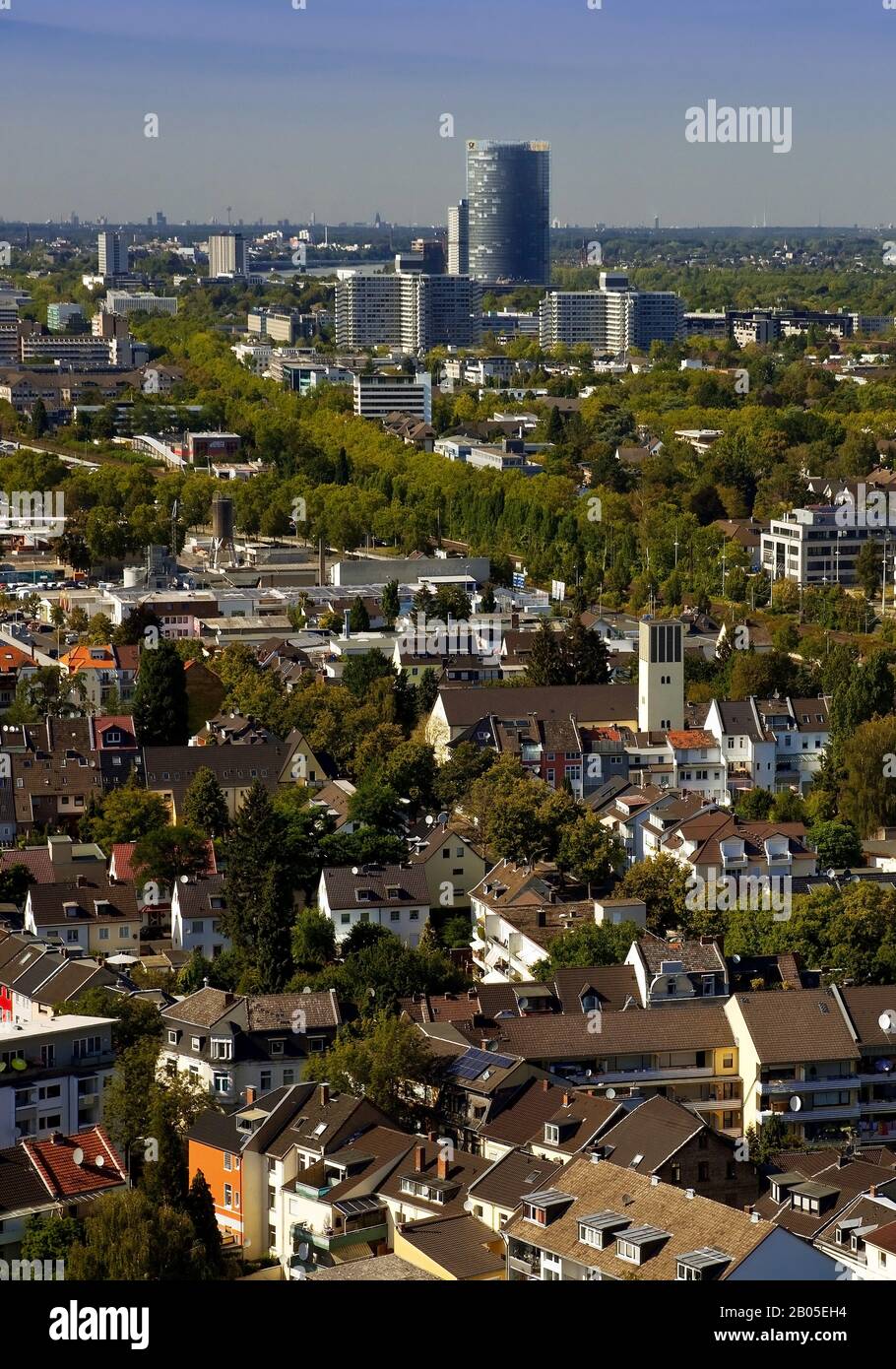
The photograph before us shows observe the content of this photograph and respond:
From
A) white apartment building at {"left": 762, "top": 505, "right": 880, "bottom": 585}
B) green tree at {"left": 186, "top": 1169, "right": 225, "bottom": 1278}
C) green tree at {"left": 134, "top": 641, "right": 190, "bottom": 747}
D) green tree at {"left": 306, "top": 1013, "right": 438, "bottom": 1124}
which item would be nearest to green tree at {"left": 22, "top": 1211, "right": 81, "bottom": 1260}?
green tree at {"left": 186, "top": 1169, "right": 225, "bottom": 1278}

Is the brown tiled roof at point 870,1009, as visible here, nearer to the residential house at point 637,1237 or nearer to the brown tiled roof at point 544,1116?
the brown tiled roof at point 544,1116

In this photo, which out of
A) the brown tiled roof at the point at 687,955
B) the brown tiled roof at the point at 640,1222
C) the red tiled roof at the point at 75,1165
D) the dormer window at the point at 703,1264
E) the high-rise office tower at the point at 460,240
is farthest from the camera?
the high-rise office tower at the point at 460,240

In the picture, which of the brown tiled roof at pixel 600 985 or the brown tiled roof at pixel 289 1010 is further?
the brown tiled roof at pixel 600 985

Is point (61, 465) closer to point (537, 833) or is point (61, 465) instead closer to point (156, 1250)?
point (537, 833)

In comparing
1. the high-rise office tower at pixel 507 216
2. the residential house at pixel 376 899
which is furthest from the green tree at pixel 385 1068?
the high-rise office tower at pixel 507 216

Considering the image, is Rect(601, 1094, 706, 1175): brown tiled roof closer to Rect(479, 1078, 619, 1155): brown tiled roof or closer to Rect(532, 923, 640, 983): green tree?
Rect(479, 1078, 619, 1155): brown tiled roof

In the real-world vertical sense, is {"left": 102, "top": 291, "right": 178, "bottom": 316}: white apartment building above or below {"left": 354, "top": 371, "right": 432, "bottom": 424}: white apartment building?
above
